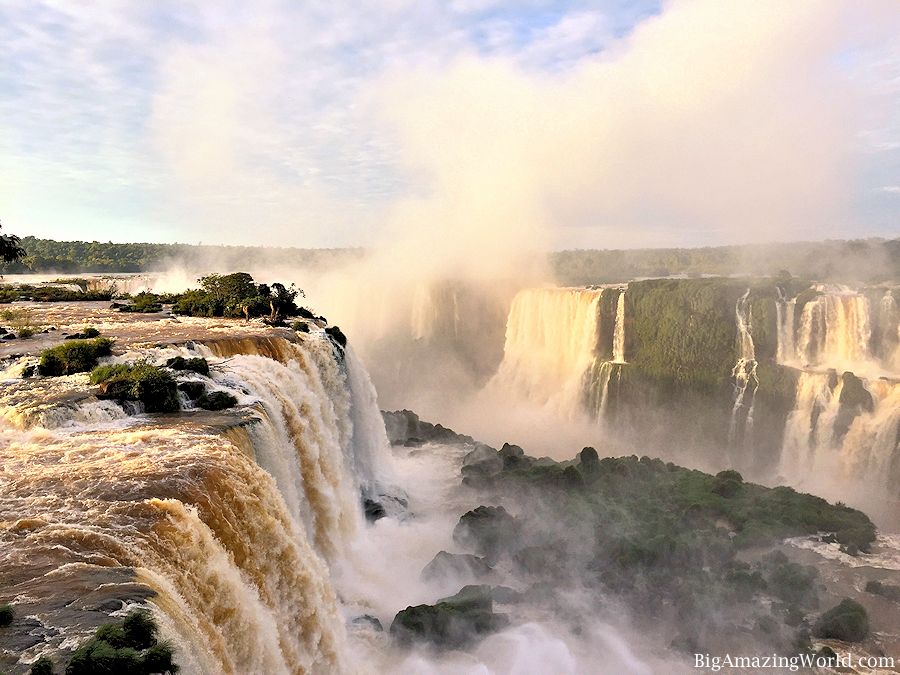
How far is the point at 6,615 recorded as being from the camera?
550 cm

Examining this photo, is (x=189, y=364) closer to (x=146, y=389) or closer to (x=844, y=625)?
(x=146, y=389)

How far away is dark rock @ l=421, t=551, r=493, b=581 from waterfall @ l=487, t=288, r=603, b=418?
75.6 ft

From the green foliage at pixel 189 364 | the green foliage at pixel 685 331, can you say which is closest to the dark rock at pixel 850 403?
the green foliage at pixel 685 331

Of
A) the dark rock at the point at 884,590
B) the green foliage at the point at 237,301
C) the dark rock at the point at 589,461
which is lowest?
the dark rock at the point at 884,590

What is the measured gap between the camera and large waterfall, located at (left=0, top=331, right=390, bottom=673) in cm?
644

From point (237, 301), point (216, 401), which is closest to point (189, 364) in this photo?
point (216, 401)

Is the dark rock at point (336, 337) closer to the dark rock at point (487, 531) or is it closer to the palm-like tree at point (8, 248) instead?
the dark rock at point (487, 531)

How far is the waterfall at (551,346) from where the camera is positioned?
132 ft

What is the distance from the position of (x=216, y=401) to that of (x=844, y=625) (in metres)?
16.5

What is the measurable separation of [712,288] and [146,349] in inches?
1307

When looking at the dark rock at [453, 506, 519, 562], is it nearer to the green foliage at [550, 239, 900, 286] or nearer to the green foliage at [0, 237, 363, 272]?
the green foliage at [550, 239, 900, 286]

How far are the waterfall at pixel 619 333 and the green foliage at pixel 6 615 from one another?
37450 millimetres

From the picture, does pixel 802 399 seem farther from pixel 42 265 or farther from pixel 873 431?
pixel 42 265

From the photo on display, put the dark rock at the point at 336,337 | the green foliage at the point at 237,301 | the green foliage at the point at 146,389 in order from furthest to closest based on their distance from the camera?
1. the green foliage at the point at 237,301
2. the dark rock at the point at 336,337
3. the green foliage at the point at 146,389
